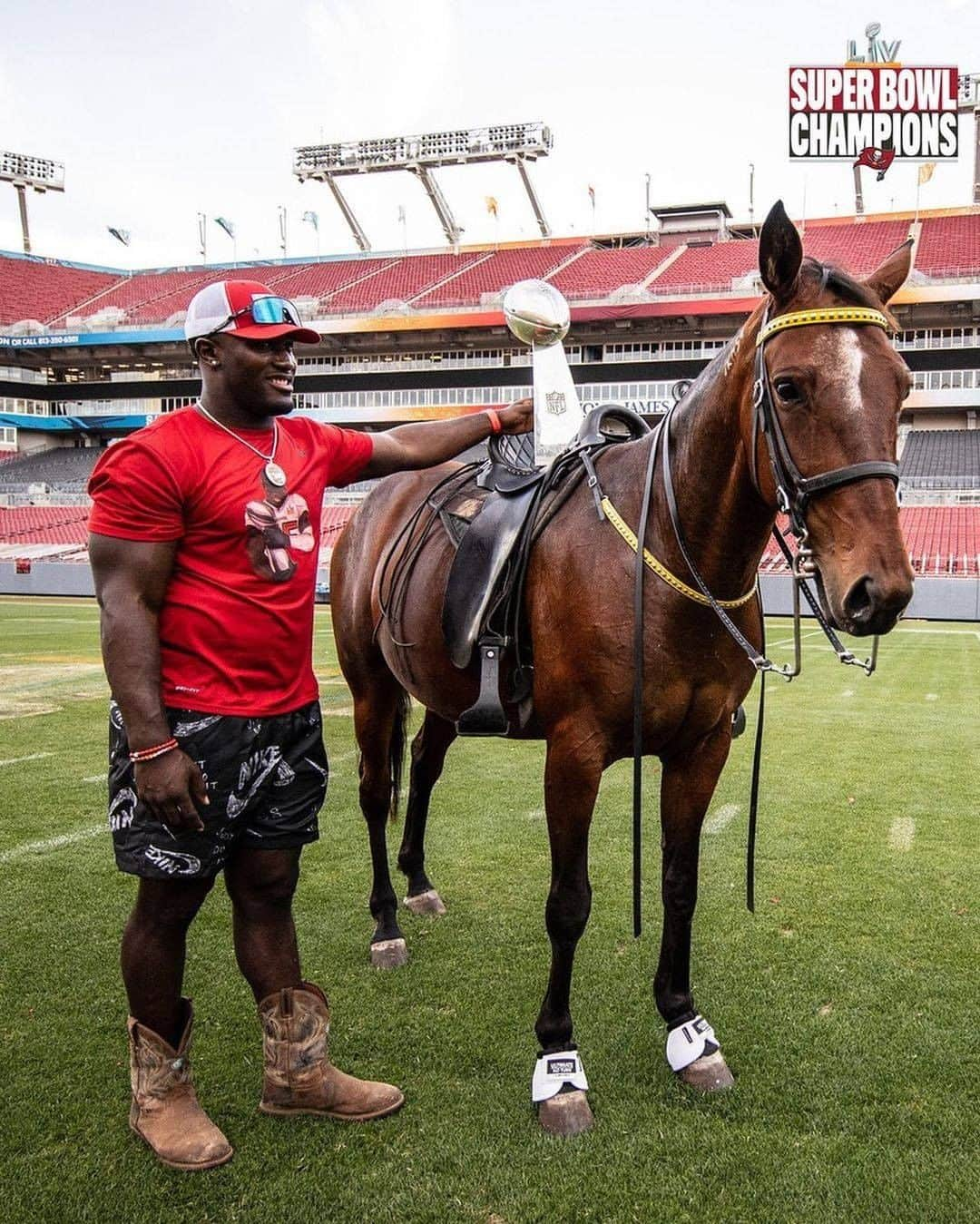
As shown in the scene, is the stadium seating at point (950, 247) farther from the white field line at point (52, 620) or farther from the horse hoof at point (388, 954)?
the horse hoof at point (388, 954)

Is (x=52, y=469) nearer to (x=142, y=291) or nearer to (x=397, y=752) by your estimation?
(x=142, y=291)

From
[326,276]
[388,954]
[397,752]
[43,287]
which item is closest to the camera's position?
[388,954]

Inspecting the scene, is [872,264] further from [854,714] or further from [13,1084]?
[13,1084]

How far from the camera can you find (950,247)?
43375 millimetres

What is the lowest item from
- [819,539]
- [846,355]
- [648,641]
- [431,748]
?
[431,748]

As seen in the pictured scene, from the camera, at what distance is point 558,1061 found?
109 inches

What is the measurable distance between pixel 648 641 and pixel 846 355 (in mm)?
916

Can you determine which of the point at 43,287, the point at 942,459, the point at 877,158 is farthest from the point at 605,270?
the point at 43,287

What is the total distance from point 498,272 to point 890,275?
5278 cm

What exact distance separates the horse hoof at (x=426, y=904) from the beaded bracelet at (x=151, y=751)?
2.30 m

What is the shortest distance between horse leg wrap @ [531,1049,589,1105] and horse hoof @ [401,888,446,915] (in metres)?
1.61

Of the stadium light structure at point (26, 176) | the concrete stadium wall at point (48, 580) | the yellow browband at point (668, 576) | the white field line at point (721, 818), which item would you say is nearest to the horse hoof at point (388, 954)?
the yellow browband at point (668, 576)

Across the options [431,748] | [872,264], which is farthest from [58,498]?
[431,748]

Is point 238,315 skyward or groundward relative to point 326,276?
groundward
